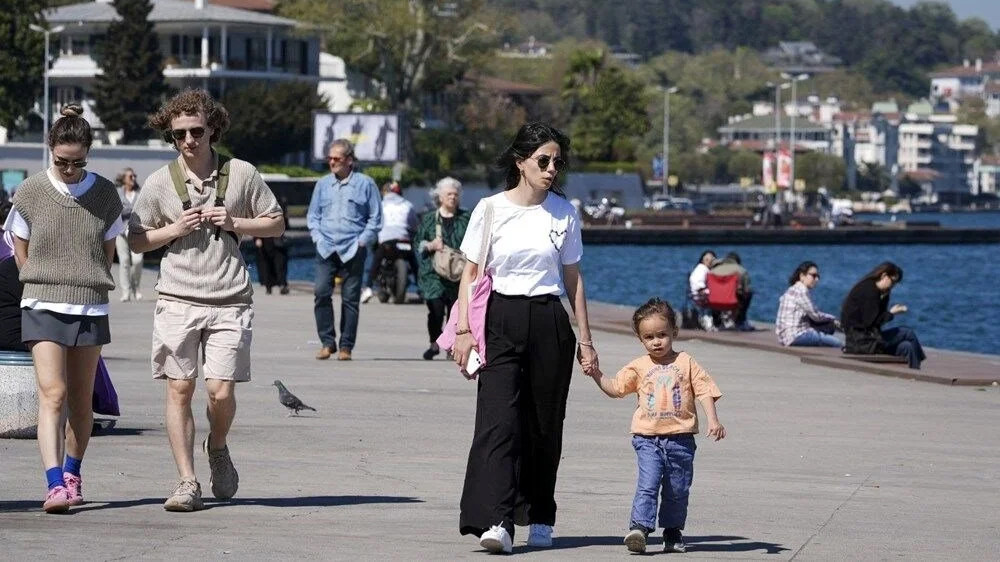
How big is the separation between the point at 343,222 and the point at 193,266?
8.48 meters

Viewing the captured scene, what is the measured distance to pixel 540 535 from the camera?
8281mm

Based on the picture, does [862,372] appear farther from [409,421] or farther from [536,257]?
[536,257]

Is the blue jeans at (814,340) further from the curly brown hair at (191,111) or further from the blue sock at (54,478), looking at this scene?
the blue sock at (54,478)

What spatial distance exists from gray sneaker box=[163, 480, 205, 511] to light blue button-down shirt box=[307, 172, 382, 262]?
27.6ft

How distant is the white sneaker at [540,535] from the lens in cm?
827

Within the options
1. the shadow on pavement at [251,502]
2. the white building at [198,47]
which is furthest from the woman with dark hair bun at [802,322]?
the white building at [198,47]

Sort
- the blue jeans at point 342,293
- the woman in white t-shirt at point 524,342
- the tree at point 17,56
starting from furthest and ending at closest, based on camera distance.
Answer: the tree at point 17,56 < the blue jeans at point 342,293 < the woman in white t-shirt at point 524,342

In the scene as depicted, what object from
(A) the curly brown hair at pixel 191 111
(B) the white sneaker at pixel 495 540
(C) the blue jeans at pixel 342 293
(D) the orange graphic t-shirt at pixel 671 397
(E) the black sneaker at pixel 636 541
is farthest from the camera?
(C) the blue jeans at pixel 342 293

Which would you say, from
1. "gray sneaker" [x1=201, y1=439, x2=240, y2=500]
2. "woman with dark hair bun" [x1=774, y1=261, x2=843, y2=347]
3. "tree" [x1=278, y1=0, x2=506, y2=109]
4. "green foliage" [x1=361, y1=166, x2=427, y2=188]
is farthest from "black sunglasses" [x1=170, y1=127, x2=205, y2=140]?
"tree" [x1=278, y1=0, x2=506, y2=109]

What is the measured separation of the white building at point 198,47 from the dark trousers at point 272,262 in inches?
2910

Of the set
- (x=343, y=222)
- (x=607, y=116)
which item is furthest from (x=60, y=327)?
(x=607, y=116)

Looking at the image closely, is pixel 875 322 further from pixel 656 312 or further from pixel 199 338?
pixel 199 338

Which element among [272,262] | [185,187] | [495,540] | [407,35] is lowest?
[272,262]

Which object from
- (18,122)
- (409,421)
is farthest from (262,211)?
(18,122)
